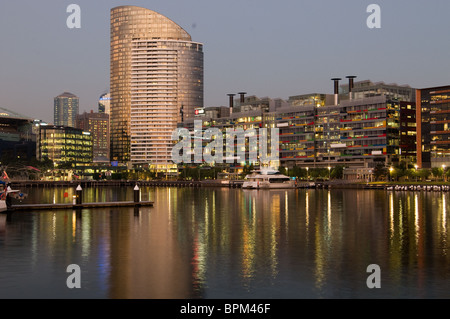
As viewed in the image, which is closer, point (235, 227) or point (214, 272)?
point (214, 272)

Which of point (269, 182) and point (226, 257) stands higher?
point (269, 182)

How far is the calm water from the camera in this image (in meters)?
30.3

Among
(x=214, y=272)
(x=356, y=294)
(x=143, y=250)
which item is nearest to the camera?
(x=356, y=294)

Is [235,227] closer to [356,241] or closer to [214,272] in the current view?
[356,241]

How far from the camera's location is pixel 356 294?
29109mm

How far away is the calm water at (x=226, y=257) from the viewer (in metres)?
30.3

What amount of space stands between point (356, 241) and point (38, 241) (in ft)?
98.4

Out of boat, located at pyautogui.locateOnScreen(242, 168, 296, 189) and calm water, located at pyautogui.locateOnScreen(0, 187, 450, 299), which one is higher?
A: boat, located at pyautogui.locateOnScreen(242, 168, 296, 189)

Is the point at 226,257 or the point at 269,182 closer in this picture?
the point at 226,257

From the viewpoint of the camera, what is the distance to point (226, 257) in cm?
4009

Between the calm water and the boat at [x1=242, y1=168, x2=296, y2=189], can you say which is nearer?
the calm water
